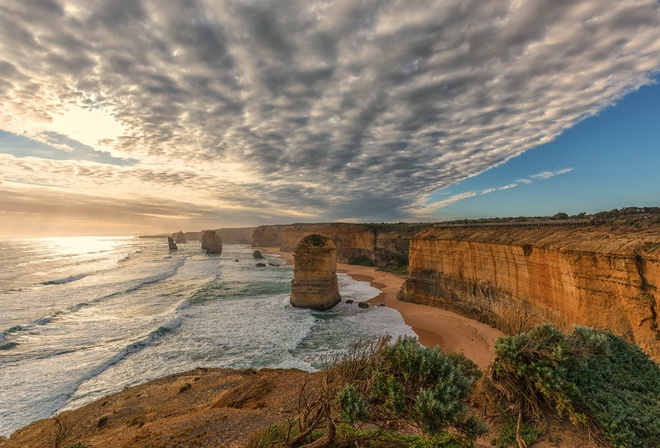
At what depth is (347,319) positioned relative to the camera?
88.6ft

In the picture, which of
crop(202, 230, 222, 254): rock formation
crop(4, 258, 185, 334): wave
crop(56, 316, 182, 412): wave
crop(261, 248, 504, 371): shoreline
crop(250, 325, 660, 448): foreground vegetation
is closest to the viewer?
crop(250, 325, 660, 448): foreground vegetation

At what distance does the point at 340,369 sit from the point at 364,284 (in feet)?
131

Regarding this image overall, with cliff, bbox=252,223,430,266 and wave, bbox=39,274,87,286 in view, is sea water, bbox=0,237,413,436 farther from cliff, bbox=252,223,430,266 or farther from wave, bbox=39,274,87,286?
cliff, bbox=252,223,430,266

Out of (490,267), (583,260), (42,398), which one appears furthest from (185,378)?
(490,267)

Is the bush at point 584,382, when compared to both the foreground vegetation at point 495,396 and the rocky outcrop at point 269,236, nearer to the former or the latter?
the foreground vegetation at point 495,396

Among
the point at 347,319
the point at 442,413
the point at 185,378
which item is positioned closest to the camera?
the point at 442,413

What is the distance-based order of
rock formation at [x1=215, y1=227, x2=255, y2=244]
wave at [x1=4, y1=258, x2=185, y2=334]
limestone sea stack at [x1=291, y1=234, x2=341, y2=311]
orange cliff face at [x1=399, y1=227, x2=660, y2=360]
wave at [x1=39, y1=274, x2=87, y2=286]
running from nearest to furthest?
orange cliff face at [x1=399, y1=227, x2=660, y2=360] → wave at [x1=4, y1=258, x2=185, y2=334] → limestone sea stack at [x1=291, y1=234, x2=341, y2=311] → wave at [x1=39, y1=274, x2=87, y2=286] → rock formation at [x1=215, y1=227, x2=255, y2=244]

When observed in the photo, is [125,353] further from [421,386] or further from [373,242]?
[373,242]

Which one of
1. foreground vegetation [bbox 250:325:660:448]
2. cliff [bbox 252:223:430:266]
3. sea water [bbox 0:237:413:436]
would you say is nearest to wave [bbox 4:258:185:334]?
sea water [bbox 0:237:413:436]

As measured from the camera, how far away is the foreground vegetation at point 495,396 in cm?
560

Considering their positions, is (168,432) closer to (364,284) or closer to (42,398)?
(42,398)

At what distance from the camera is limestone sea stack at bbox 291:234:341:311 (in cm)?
2955

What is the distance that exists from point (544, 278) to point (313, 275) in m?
19.7

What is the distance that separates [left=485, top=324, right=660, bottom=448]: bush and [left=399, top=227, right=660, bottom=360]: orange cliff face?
556 cm
